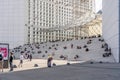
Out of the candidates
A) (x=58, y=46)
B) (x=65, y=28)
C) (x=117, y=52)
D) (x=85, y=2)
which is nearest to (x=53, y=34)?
(x=65, y=28)

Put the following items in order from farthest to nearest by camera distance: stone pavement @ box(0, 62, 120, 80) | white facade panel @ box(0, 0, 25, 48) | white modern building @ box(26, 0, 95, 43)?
white facade panel @ box(0, 0, 25, 48) → white modern building @ box(26, 0, 95, 43) → stone pavement @ box(0, 62, 120, 80)

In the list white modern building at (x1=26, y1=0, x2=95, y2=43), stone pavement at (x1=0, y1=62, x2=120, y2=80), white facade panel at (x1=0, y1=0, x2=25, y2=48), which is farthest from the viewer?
white facade panel at (x1=0, y1=0, x2=25, y2=48)

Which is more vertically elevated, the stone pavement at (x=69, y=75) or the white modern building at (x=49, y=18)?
the white modern building at (x=49, y=18)

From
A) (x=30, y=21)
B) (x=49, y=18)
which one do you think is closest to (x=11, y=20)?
(x=30, y=21)

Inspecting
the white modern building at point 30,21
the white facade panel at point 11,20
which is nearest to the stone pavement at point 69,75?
the white modern building at point 30,21

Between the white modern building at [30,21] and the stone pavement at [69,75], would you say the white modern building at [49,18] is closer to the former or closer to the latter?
the white modern building at [30,21]

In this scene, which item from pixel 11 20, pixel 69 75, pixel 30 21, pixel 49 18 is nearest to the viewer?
pixel 69 75

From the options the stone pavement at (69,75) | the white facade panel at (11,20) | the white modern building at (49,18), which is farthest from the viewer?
the white facade panel at (11,20)

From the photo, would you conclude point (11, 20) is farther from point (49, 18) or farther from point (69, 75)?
point (69, 75)

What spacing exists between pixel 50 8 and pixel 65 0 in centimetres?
685

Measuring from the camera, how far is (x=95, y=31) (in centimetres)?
9344

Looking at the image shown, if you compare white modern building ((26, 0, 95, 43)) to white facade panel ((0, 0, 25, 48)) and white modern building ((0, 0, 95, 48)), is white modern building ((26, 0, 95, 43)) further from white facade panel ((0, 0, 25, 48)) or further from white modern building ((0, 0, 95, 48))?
white facade panel ((0, 0, 25, 48))

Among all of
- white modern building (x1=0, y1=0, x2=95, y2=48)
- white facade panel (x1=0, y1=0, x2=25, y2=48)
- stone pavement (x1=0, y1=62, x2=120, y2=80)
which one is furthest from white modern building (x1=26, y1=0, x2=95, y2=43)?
stone pavement (x1=0, y1=62, x2=120, y2=80)

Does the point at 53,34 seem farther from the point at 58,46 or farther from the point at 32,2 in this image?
the point at 58,46
